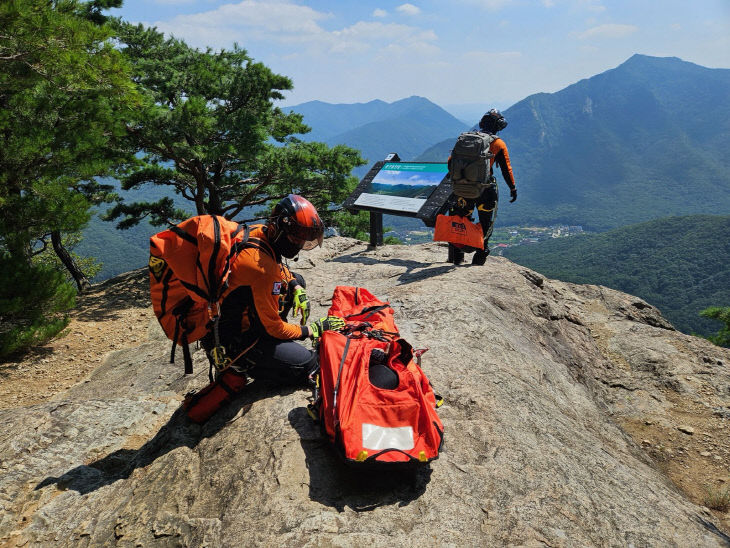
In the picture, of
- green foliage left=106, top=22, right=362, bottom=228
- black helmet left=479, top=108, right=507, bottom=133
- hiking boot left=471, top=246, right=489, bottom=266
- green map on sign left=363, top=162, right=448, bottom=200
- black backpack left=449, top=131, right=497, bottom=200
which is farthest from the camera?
green foliage left=106, top=22, right=362, bottom=228

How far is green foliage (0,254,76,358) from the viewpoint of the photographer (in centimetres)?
852

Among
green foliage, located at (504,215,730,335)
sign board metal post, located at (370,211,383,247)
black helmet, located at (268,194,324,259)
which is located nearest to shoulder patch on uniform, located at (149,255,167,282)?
black helmet, located at (268,194,324,259)

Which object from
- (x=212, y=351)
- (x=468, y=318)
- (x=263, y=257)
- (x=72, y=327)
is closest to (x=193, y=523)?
(x=212, y=351)

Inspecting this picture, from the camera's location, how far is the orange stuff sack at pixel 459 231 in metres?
9.02

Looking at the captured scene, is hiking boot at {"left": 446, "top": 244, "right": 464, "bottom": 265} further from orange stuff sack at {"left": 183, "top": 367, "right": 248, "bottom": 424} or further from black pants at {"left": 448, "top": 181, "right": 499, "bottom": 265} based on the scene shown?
orange stuff sack at {"left": 183, "top": 367, "right": 248, "bottom": 424}

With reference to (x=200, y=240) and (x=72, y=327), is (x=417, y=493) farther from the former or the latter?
(x=72, y=327)

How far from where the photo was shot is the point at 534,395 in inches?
196

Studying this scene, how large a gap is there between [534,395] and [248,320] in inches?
127

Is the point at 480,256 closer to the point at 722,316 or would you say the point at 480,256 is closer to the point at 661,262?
the point at 722,316

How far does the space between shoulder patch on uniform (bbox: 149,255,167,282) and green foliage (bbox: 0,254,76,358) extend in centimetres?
636

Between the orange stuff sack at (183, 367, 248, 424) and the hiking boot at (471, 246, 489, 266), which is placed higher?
the hiking boot at (471, 246, 489, 266)

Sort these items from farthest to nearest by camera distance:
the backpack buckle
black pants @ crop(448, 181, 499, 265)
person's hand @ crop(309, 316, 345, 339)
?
black pants @ crop(448, 181, 499, 265), person's hand @ crop(309, 316, 345, 339), the backpack buckle

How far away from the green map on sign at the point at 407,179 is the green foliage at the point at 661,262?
98.1 meters

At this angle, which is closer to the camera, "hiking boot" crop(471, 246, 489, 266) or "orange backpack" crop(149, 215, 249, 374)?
"orange backpack" crop(149, 215, 249, 374)
